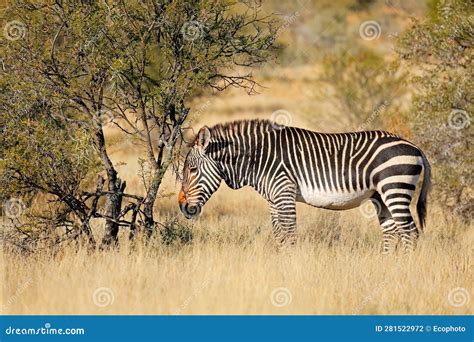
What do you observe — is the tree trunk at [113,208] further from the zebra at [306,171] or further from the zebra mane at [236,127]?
the zebra mane at [236,127]

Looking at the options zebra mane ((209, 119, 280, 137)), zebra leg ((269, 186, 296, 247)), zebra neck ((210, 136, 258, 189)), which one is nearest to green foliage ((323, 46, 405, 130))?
zebra mane ((209, 119, 280, 137))

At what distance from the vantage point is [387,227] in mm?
9992

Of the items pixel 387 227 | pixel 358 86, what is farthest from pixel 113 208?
pixel 358 86

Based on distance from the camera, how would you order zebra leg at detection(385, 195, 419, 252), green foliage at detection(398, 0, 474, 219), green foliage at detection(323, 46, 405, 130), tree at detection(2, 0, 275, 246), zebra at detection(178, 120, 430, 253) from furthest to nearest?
green foliage at detection(323, 46, 405, 130)
green foliage at detection(398, 0, 474, 219)
zebra at detection(178, 120, 430, 253)
zebra leg at detection(385, 195, 419, 252)
tree at detection(2, 0, 275, 246)

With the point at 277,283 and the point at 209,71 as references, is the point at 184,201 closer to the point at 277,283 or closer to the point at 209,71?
the point at 209,71

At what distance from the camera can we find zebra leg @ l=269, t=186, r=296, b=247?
31.9 ft

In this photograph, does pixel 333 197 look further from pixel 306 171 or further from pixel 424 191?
pixel 424 191

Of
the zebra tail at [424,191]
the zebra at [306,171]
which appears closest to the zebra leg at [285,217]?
the zebra at [306,171]

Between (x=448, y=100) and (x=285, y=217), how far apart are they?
4134 millimetres

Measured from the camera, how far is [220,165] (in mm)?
9938

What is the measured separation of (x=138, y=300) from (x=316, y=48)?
116 ft

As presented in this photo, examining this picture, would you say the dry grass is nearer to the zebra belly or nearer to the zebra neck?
the zebra belly

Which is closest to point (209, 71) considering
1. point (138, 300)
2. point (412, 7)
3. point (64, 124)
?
point (64, 124)

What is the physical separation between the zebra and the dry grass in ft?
1.46
